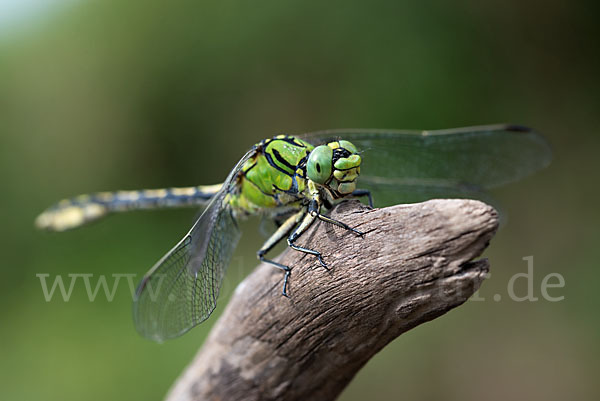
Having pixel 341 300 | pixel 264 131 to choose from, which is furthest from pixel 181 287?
pixel 264 131

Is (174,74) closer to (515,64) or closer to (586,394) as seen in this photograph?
(515,64)

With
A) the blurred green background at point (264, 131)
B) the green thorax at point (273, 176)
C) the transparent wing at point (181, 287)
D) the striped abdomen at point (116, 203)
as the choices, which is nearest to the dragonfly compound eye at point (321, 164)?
the green thorax at point (273, 176)

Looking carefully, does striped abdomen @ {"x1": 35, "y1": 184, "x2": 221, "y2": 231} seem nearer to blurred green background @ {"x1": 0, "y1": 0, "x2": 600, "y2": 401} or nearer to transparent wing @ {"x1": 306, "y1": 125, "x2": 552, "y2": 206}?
transparent wing @ {"x1": 306, "y1": 125, "x2": 552, "y2": 206}

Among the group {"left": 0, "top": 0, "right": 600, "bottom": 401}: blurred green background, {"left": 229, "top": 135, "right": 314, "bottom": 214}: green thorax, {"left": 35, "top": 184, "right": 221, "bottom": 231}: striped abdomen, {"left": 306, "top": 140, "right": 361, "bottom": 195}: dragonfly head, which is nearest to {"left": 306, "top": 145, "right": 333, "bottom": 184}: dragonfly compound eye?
{"left": 306, "top": 140, "right": 361, "bottom": 195}: dragonfly head

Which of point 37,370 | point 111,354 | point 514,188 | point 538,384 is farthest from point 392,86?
point 37,370

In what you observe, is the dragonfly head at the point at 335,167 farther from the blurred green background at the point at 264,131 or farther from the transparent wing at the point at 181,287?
the blurred green background at the point at 264,131

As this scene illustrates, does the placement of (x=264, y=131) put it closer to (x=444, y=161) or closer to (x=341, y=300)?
(x=444, y=161)
